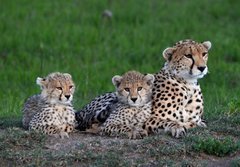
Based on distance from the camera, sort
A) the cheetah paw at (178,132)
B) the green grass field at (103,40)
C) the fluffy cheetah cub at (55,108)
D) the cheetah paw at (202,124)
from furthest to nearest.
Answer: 1. the green grass field at (103,40)
2. the cheetah paw at (202,124)
3. the fluffy cheetah cub at (55,108)
4. the cheetah paw at (178,132)

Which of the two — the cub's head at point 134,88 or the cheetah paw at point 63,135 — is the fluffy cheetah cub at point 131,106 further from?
the cheetah paw at point 63,135

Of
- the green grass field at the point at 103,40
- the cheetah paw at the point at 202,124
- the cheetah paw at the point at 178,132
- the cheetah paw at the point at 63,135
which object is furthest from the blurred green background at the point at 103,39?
the cheetah paw at the point at 178,132

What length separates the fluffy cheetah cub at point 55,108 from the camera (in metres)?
9.48

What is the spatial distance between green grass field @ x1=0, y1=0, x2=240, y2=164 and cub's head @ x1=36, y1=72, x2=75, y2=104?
2.29 meters

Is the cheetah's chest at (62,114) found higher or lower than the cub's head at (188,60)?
lower

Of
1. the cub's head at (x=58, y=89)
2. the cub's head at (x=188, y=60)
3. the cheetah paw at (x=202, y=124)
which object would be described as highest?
the cub's head at (x=188, y=60)

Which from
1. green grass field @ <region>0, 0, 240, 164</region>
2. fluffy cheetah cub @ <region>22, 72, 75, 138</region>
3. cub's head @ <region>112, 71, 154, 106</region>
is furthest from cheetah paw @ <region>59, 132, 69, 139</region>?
green grass field @ <region>0, 0, 240, 164</region>

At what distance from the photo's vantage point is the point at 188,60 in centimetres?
954

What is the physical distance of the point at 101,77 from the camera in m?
14.7

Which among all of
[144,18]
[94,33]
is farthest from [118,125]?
[144,18]

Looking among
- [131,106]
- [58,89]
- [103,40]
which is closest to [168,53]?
[131,106]

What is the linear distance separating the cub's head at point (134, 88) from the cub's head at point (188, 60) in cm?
27

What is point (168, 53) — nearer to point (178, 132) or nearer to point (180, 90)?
point (180, 90)

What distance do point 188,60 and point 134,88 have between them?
0.58 m
